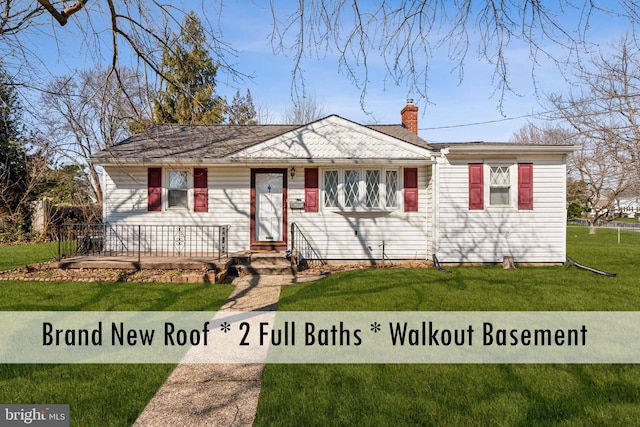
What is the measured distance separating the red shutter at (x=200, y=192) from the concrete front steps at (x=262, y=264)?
1.90 m

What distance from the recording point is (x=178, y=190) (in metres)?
10.8

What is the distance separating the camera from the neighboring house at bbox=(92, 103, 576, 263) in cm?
1049

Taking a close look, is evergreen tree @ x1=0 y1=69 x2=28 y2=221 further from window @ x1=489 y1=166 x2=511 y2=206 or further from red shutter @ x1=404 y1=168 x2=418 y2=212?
window @ x1=489 y1=166 x2=511 y2=206

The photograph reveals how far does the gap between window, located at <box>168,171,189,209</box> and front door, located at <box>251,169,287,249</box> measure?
6.37 feet


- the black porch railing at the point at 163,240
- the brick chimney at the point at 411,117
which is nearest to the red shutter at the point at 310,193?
the black porch railing at the point at 163,240

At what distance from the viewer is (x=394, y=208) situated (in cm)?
1078

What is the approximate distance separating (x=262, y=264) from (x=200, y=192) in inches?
117

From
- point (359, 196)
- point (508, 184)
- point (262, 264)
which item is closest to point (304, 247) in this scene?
point (262, 264)

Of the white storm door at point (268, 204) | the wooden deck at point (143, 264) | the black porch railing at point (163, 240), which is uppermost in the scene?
the white storm door at point (268, 204)

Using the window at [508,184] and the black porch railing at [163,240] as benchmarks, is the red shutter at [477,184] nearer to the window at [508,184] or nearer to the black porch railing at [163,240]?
the window at [508,184]

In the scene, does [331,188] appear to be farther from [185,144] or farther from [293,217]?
[185,144]

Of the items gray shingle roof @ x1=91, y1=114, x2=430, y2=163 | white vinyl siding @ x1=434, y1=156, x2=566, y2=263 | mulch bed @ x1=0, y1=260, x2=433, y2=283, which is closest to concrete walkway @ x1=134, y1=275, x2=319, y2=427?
mulch bed @ x1=0, y1=260, x2=433, y2=283

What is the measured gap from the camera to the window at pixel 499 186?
34.7 feet

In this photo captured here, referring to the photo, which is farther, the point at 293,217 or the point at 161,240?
the point at 293,217
